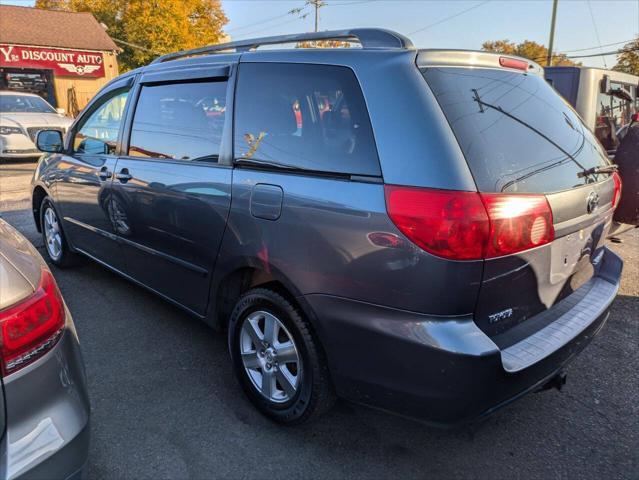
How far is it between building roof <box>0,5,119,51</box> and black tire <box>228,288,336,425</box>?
31.9 metres

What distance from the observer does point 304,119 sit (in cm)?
230

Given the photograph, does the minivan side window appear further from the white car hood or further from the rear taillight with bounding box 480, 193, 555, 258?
the white car hood

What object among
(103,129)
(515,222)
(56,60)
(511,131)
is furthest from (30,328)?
(56,60)

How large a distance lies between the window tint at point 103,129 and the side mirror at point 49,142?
0.20 metres

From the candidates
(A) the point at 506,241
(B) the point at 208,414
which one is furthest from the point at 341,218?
(B) the point at 208,414

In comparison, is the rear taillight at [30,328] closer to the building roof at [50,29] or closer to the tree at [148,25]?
the building roof at [50,29]

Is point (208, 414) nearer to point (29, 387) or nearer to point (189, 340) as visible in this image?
point (189, 340)

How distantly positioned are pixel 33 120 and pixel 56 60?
2075cm

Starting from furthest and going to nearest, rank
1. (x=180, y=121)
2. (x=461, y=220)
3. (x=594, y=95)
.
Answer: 1. (x=594, y=95)
2. (x=180, y=121)
3. (x=461, y=220)

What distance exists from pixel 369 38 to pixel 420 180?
2.72 feet

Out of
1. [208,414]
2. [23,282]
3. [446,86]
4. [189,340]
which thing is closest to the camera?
[23,282]

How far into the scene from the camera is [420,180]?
181cm

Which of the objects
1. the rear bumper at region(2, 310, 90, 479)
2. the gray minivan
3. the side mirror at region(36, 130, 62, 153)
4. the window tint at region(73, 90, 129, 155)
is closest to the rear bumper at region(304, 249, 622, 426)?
the gray minivan

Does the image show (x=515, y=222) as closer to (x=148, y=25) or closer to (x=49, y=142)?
(x=49, y=142)
